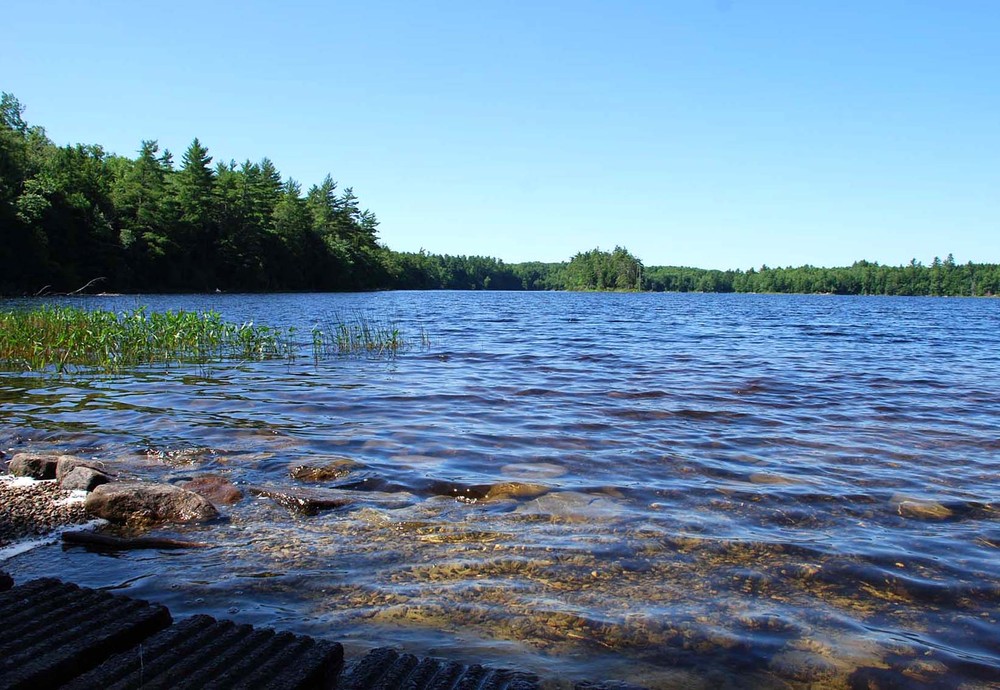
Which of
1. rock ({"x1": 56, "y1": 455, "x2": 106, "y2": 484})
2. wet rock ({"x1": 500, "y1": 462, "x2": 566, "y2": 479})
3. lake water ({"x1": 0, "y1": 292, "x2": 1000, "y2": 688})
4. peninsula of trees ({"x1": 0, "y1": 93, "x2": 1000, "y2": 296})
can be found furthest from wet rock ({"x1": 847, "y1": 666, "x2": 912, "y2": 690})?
peninsula of trees ({"x1": 0, "y1": 93, "x2": 1000, "y2": 296})

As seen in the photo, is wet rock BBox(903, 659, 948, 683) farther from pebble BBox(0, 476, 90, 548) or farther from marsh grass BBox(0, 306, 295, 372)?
marsh grass BBox(0, 306, 295, 372)

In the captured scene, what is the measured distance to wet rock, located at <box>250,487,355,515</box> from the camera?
604 cm

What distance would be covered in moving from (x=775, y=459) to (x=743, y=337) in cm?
2326

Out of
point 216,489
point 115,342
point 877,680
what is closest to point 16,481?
point 216,489

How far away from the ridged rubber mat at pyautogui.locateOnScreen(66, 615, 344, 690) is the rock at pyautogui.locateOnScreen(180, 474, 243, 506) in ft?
10.2

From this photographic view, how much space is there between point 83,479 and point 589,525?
15.3 feet

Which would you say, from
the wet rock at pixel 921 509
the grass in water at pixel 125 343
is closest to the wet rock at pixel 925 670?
the wet rock at pixel 921 509

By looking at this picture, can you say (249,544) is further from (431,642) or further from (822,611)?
(822,611)

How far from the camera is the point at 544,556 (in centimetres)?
511

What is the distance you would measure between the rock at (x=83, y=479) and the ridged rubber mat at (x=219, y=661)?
11.6 feet

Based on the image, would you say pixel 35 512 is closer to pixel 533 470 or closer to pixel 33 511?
pixel 33 511

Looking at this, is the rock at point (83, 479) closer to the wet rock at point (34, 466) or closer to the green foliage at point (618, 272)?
the wet rock at point (34, 466)

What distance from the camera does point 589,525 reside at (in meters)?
5.85

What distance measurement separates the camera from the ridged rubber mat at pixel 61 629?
2650 mm
